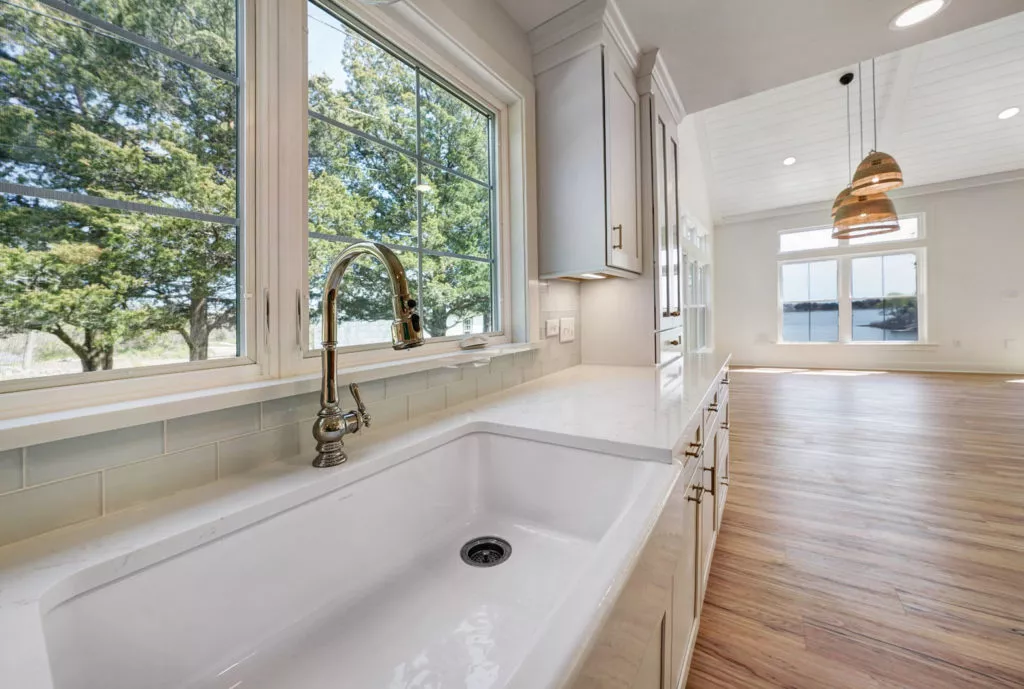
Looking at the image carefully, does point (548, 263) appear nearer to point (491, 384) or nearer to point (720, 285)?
point (491, 384)

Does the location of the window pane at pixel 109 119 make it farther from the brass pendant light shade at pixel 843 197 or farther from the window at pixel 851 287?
the window at pixel 851 287

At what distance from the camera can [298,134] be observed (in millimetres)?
930

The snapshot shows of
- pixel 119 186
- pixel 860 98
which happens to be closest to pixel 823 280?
pixel 860 98

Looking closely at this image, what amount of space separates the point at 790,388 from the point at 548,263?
→ 513 centimetres

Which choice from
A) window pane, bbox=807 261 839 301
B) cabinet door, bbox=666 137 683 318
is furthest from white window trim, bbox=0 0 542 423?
window pane, bbox=807 261 839 301

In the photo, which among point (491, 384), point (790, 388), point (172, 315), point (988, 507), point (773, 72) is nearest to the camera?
point (172, 315)

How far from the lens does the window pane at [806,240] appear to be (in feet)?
22.0

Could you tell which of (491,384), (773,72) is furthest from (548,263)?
(773,72)

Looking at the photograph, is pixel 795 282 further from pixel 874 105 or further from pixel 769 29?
pixel 769 29

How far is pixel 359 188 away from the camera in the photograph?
112 cm

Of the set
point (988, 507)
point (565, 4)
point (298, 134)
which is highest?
point (565, 4)

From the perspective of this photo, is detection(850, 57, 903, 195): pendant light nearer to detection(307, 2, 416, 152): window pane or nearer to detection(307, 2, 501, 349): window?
detection(307, 2, 501, 349): window

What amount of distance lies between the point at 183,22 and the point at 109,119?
269mm

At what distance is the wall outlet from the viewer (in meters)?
1.96
